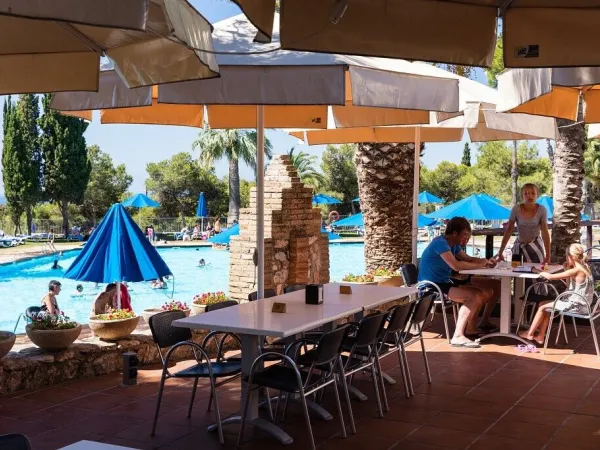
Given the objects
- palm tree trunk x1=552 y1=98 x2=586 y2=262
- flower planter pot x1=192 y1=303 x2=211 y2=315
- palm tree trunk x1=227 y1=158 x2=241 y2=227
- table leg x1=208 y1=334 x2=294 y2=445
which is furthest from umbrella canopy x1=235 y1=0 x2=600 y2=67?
palm tree trunk x1=227 y1=158 x2=241 y2=227

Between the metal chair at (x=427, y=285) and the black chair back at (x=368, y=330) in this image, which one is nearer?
the black chair back at (x=368, y=330)

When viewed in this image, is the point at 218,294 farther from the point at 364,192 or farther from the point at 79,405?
the point at 364,192

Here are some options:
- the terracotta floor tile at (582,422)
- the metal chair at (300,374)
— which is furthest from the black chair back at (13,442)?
the terracotta floor tile at (582,422)

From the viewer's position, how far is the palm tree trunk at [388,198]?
37.8 ft

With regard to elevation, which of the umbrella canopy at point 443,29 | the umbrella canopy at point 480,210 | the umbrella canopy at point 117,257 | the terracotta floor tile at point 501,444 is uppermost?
the umbrella canopy at point 443,29

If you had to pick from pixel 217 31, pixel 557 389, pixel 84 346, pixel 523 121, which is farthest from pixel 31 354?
pixel 523 121

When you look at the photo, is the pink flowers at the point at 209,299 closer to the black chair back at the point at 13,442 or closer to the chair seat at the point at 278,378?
the chair seat at the point at 278,378

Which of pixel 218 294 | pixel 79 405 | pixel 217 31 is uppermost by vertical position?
pixel 217 31

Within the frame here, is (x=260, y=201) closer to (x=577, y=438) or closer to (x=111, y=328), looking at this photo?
(x=111, y=328)

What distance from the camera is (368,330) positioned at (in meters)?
5.18

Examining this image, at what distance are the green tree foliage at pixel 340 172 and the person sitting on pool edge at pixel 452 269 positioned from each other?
134ft

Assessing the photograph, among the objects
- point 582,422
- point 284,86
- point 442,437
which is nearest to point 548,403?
point 582,422

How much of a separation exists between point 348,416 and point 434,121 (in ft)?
11.6

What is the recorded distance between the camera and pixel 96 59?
4184mm
